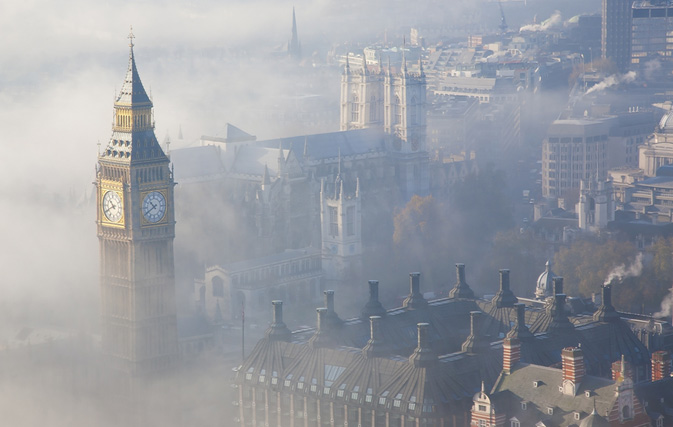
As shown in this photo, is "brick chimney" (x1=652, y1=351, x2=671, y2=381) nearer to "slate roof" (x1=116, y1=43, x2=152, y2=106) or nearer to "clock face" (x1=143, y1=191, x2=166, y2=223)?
"clock face" (x1=143, y1=191, x2=166, y2=223)

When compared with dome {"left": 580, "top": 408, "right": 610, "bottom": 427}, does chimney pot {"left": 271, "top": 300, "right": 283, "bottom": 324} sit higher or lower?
higher

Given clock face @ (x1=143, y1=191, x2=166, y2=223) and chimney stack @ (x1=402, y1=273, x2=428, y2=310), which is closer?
chimney stack @ (x1=402, y1=273, x2=428, y2=310)

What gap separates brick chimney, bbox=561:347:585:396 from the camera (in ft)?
461

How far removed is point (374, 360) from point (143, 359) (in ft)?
102

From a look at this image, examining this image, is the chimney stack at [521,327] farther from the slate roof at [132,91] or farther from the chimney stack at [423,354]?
the slate roof at [132,91]

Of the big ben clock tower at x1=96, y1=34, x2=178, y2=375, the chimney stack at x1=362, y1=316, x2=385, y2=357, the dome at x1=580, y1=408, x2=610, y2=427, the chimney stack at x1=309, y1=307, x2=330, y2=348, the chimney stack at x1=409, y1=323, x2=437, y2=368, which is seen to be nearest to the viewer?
the dome at x1=580, y1=408, x2=610, y2=427

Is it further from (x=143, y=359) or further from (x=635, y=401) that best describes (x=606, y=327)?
(x=143, y=359)

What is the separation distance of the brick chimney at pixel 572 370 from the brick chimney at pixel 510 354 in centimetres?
669

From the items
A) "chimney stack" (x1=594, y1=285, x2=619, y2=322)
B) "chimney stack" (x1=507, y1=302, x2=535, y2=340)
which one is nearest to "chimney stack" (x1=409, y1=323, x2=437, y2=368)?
"chimney stack" (x1=507, y1=302, x2=535, y2=340)

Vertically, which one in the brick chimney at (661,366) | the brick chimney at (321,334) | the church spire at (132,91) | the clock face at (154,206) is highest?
the church spire at (132,91)

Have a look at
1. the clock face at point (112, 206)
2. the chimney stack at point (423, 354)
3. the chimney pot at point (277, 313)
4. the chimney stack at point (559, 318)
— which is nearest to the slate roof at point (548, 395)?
the chimney stack at point (423, 354)

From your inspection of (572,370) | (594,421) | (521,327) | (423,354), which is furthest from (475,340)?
(594,421)

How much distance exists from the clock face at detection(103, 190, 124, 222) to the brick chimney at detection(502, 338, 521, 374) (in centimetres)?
4394

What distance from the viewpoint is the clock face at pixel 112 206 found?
176750 millimetres
